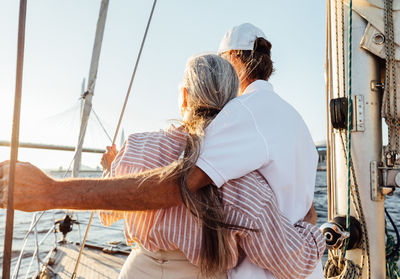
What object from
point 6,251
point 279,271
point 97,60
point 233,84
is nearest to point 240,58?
point 233,84

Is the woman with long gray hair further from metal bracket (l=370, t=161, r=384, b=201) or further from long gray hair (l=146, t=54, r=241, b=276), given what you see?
metal bracket (l=370, t=161, r=384, b=201)

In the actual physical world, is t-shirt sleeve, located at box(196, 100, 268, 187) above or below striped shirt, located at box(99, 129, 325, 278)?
above

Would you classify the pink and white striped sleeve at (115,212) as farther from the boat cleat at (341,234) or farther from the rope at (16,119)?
the boat cleat at (341,234)

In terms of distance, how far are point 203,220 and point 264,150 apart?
217 millimetres

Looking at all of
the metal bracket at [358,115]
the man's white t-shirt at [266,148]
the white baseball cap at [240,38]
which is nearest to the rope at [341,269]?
the metal bracket at [358,115]

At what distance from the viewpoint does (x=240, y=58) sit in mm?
1096

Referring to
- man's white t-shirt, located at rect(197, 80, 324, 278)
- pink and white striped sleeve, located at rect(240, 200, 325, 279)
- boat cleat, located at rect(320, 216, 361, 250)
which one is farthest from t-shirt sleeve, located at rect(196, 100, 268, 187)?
boat cleat, located at rect(320, 216, 361, 250)

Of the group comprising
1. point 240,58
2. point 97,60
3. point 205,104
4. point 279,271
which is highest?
point 97,60

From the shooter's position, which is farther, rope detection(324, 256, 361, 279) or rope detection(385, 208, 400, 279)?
rope detection(385, 208, 400, 279)

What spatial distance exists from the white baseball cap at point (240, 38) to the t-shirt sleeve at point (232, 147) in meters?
0.40

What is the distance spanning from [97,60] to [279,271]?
185 inches

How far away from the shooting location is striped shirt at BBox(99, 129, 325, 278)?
29.0 inches

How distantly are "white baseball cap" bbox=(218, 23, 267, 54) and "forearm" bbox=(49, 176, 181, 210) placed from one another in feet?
1.94

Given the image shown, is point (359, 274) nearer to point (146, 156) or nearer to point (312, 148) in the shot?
point (312, 148)
